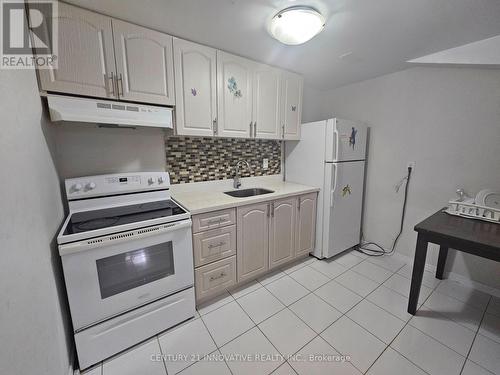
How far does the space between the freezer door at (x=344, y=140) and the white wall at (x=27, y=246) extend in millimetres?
2241

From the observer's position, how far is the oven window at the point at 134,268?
1.23 metres

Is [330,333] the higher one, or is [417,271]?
[417,271]

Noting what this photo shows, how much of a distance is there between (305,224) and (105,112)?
81.2 inches

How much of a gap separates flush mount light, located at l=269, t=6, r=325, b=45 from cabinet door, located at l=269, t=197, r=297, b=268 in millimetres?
1337

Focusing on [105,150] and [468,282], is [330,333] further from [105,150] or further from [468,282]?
[105,150]

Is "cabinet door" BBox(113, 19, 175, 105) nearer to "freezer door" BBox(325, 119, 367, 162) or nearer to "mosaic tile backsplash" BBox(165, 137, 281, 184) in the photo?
"mosaic tile backsplash" BBox(165, 137, 281, 184)

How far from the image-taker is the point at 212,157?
217cm

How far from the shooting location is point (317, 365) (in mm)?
1260

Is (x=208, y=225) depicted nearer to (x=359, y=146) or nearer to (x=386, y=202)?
(x=359, y=146)

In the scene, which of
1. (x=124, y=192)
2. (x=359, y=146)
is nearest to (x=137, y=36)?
(x=124, y=192)

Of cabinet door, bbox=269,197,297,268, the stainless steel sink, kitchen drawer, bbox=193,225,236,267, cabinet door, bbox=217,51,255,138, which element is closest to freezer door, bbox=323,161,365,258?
cabinet door, bbox=269,197,297,268

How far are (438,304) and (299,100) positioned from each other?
2.38m

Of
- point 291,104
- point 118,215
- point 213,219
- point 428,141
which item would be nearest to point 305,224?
point 213,219

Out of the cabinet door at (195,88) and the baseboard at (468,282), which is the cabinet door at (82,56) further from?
the baseboard at (468,282)
